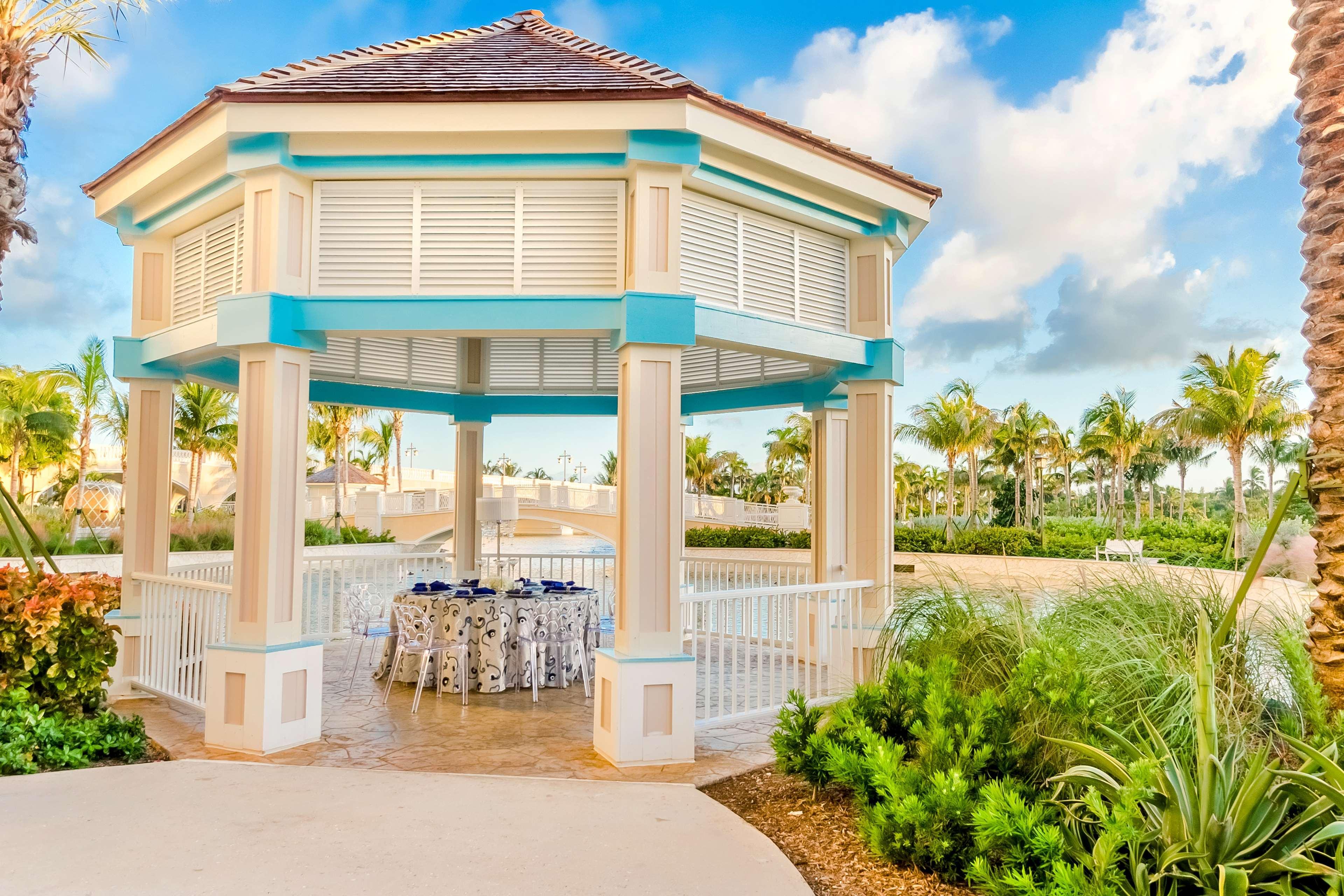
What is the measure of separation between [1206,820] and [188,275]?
753 centimetres

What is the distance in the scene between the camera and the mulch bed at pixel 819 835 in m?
3.36

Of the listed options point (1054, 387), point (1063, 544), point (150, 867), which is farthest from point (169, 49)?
point (1054, 387)

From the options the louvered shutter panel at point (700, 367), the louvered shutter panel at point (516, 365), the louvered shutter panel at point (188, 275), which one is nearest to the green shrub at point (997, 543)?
the louvered shutter panel at point (700, 367)

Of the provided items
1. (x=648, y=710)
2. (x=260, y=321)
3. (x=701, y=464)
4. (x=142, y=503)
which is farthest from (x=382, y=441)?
(x=648, y=710)

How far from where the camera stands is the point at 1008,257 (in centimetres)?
5288

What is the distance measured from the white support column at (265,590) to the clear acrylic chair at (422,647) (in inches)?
48.6

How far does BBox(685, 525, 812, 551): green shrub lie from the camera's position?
2588 cm

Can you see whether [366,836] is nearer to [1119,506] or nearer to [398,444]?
[1119,506]

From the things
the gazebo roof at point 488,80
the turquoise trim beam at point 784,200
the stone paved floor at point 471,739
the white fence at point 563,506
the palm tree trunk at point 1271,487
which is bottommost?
the stone paved floor at point 471,739

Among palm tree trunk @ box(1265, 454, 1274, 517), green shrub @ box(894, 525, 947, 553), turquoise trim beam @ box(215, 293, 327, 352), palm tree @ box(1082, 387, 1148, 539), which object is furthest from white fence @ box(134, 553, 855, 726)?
palm tree @ box(1082, 387, 1148, 539)

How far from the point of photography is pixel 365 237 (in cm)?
584

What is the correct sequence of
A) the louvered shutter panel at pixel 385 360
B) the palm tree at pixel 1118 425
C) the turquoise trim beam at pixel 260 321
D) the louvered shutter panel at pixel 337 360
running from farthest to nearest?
1. the palm tree at pixel 1118 425
2. the louvered shutter panel at pixel 385 360
3. the louvered shutter panel at pixel 337 360
4. the turquoise trim beam at pixel 260 321

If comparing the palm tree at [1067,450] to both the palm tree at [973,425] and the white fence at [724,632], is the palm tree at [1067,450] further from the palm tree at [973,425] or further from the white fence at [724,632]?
the white fence at [724,632]

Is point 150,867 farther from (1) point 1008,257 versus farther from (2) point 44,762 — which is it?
(1) point 1008,257
